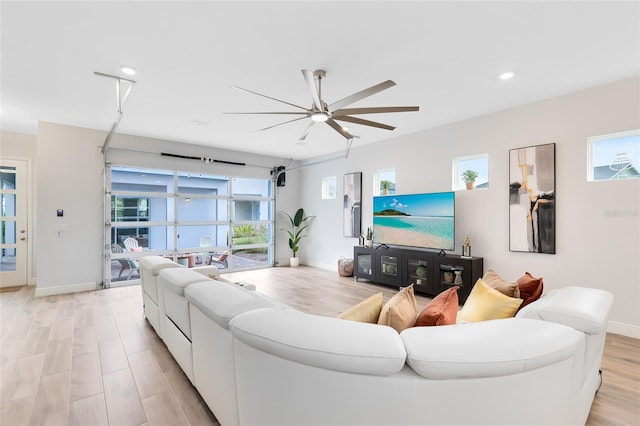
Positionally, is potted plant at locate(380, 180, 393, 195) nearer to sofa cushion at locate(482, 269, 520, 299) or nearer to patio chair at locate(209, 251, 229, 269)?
sofa cushion at locate(482, 269, 520, 299)

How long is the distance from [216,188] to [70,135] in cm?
271

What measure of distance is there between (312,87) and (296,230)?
228 inches

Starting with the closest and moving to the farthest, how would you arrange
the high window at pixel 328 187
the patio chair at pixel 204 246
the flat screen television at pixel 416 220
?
Result: the flat screen television at pixel 416 220, the patio chair at pixel 204 246, the high window at pixel 328 187

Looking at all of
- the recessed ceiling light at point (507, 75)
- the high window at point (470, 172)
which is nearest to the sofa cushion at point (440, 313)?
the recessed ceiling light at point (507, 75)

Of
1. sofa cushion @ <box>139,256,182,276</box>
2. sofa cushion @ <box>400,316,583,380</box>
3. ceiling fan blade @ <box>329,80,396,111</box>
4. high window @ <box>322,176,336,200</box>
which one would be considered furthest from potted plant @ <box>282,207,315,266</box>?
sofa cushion @ <box>400,316,583,380</box>

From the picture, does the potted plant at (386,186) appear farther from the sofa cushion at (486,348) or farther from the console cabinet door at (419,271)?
the sofa cushion at (486,348)

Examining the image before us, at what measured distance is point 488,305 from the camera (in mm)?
1988

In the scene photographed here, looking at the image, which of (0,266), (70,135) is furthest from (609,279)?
(0,266)

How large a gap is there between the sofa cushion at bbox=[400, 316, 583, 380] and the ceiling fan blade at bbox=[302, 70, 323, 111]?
1891 mm

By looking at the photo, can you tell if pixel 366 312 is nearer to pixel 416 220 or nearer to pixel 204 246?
pixel 416 220

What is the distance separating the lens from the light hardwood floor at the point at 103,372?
192cm

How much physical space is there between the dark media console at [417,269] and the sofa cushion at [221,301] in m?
3.55

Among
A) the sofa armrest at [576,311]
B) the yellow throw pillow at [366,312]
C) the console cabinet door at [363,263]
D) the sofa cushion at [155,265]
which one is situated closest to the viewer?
the sofa armrest at [576,311]

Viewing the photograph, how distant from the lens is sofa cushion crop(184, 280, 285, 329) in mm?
1504
